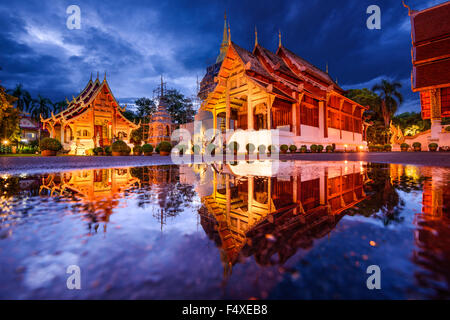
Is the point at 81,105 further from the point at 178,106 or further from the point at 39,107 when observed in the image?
the point at 39,107

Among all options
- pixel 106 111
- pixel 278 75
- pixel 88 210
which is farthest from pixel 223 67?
pixel 88 210

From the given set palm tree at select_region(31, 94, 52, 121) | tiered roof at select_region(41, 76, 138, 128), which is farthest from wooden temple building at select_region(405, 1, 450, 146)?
palm tree at select_region(31, 94, 52, 121)

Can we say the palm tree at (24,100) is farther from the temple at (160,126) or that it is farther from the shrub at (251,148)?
the shrub at (251,148)

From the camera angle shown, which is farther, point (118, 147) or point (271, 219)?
point (118, 147)

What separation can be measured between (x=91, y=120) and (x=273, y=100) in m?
20.2

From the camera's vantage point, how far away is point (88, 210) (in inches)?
64.3

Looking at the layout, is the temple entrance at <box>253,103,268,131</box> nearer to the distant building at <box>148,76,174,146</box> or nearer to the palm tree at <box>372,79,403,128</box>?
the distant building at <box>148,76,174,146</box>

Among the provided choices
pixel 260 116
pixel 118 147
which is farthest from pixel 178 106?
pixel 118 147

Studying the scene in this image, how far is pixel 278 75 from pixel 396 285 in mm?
20116

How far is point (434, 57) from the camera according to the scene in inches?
647

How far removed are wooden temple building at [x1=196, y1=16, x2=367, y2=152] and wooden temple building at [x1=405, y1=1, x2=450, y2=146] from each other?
22.9ft

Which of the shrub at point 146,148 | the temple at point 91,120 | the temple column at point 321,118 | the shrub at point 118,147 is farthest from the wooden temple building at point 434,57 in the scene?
the temple at point 91,120

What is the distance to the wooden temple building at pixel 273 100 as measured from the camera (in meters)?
16.4
